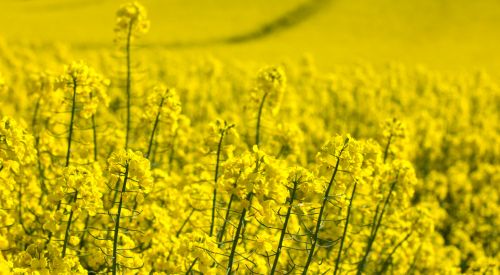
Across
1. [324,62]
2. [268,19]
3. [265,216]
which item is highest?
[268,19]

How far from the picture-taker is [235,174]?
129 inches

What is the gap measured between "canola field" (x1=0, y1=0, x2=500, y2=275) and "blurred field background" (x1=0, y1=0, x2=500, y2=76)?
7975 millimetres

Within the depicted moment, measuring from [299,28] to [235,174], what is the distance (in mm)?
24076

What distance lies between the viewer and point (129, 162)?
3379mm

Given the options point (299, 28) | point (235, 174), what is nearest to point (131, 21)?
point (235, 174)

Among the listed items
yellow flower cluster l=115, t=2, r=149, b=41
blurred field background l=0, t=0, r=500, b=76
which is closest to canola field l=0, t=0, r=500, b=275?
yellow flower cluster l=115, t=2, r=149, b=41

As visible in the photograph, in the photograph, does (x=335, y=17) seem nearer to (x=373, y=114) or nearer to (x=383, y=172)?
(x=373, y=114)

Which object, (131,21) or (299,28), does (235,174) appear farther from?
(299,28)

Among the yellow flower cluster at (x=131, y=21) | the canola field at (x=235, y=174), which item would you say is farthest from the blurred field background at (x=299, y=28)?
the yellow flower cluster at (x=131, y=21)

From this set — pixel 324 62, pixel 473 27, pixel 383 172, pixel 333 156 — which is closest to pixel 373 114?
pixel 383 172

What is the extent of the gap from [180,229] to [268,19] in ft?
75.2

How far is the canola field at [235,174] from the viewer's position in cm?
350

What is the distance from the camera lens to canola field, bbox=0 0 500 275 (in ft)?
11.5

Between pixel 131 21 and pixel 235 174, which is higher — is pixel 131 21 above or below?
above
